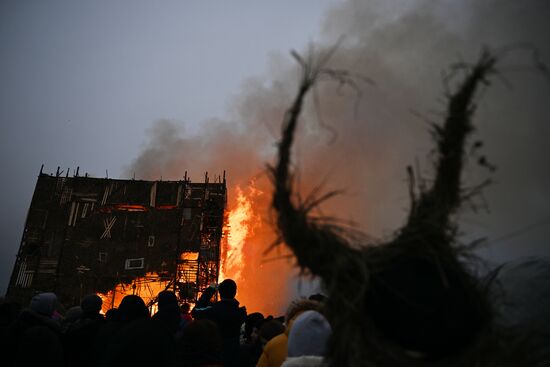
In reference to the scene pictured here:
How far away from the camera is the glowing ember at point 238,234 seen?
33.6m

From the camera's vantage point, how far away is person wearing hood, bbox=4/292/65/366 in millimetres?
3635

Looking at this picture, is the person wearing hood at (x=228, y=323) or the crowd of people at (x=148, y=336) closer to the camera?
the crowd of people at (x=148, y=336)

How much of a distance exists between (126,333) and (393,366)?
251 cm

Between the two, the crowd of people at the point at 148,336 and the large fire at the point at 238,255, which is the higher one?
the large fire at the point at 238,255

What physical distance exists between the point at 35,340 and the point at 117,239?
27992mm

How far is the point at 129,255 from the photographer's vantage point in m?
28.9

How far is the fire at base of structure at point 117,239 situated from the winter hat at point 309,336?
2493 centimetres

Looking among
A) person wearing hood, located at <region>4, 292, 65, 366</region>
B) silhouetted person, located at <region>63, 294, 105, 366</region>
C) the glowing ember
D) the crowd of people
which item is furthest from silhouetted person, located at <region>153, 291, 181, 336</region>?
the glowing ember

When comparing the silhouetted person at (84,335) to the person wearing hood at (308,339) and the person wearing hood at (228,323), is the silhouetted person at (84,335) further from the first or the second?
the person wearing hood at (308,339)

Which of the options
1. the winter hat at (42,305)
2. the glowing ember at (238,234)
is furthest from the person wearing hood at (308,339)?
the glowing ember at (238,234)

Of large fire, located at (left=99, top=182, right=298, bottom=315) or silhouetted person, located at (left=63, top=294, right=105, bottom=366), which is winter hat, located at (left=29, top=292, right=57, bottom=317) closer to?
silhouetted person, located at (left=63, top=294, right=105, bottom=366)

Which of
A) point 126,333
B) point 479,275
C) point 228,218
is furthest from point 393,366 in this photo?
→ point 228,218

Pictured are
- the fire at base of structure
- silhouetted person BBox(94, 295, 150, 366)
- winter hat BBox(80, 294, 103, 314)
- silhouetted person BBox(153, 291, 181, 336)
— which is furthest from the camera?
the fire at base of structure

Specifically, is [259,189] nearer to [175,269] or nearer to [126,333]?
[175,269]
